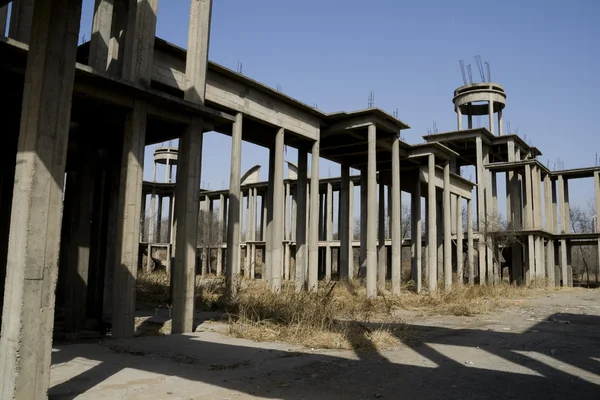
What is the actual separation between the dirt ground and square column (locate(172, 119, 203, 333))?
596 mm

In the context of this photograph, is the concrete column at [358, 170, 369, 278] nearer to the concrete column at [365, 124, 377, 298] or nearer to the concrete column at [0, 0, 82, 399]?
the concrete column at [365, 124, 377, 298]

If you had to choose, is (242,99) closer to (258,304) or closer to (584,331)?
(258,304)

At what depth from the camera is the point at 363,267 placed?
99.3ft

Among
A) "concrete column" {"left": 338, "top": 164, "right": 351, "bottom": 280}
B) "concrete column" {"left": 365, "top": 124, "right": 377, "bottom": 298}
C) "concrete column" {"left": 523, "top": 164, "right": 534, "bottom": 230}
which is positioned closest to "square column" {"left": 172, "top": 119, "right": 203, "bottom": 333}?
"concrete column" {"left": 365, "top": 124, "right": 377, "bottom": 298}

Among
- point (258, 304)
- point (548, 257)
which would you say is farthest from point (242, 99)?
point (548, 257)

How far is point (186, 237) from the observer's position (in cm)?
1068

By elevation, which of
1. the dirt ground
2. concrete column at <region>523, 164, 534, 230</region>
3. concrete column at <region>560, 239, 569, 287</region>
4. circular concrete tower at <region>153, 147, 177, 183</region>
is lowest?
the dirt ground

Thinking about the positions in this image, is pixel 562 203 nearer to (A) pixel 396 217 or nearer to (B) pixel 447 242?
(B) pixel 447 242

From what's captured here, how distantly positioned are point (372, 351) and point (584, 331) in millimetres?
6541

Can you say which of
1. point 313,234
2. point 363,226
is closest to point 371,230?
point 313,234

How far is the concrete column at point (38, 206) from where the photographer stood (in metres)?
5.05

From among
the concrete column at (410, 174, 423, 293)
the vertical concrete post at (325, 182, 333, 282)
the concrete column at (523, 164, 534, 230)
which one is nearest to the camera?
the concrete column at (410, 174, 423, 293)

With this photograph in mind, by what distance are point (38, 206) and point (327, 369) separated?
4458mm

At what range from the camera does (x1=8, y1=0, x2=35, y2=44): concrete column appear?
41.7ft
